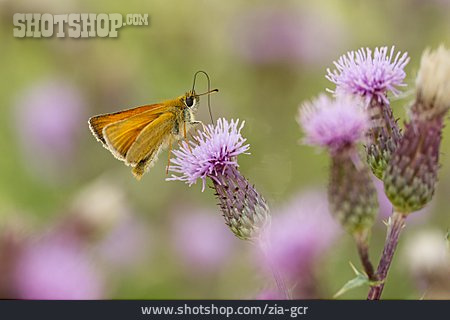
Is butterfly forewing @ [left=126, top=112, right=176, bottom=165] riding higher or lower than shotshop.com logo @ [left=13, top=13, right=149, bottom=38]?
lower

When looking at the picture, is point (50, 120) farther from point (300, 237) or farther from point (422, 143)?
point (422, 143)

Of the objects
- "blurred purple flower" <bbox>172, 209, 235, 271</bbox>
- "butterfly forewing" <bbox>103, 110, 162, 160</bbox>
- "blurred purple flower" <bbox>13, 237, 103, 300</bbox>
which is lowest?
"blurred purple flower" <bbox>172, 209, 235, 271</bbox>

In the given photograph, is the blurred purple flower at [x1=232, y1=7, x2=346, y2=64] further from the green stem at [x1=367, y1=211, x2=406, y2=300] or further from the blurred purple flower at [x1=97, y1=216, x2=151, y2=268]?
the green stem at [x1=367, y1=211, x2=406, y2=300]

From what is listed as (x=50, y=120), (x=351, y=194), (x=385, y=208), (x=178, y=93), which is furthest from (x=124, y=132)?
(x=50, y=120)
